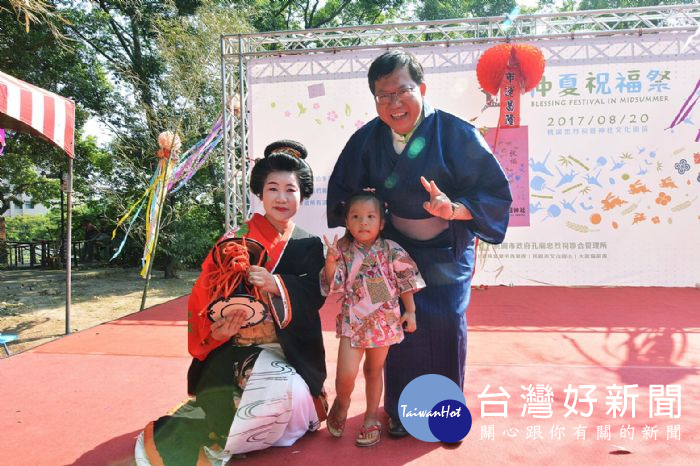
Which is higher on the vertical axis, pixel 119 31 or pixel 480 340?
pixel 119 31

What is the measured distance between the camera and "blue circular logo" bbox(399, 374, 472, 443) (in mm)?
2225

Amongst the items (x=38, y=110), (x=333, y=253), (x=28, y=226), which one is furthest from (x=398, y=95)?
(x=28, y=226)

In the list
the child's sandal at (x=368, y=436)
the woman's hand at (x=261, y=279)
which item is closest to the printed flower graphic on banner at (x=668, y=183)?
the child's sandal at (x=368, y=436)

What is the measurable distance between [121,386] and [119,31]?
10781mm

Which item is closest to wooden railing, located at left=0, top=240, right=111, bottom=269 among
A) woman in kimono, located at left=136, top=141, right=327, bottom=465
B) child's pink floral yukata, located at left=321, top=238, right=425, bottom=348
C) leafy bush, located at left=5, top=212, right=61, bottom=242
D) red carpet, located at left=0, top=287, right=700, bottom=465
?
leafy bush, located at left=5, top=212, right=61, bottom=242

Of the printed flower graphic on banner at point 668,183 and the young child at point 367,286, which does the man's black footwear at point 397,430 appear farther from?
the printed flower graphic on banner at point 668,183

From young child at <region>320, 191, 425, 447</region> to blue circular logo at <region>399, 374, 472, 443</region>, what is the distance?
0.19 m

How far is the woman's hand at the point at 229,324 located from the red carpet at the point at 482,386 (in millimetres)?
582

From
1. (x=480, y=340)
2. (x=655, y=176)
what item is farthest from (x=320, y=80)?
(x=655, y=176)

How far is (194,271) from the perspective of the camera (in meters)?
11.1

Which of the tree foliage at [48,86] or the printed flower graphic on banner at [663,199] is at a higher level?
the tree foliage at [48,86]

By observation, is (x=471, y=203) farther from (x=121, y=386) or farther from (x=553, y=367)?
(x=121, y=386)

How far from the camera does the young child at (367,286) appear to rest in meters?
2.15

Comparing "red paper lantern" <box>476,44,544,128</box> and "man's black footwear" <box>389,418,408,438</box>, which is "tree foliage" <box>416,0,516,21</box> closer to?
"red paper lantern" <box>476,44,544,128</box>
